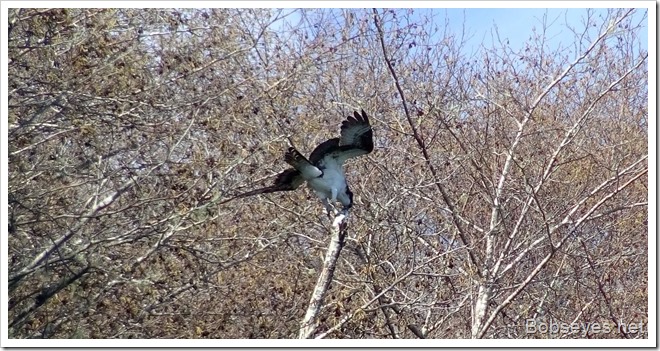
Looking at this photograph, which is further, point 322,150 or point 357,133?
point 322,150

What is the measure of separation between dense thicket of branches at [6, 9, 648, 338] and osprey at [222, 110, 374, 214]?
0.95 ft

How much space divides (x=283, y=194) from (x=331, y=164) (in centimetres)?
179

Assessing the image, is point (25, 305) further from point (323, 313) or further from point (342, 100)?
point (342, 100)

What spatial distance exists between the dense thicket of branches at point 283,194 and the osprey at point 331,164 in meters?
0.29

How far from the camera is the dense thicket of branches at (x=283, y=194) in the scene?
5.26 m

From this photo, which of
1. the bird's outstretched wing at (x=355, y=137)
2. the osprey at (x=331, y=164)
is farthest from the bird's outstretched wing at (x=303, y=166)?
the bird's outstretched wing at (x=355, y=137)

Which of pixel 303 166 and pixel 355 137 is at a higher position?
pixel 355 137

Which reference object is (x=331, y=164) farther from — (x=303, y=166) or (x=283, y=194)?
(x=283, y=194)

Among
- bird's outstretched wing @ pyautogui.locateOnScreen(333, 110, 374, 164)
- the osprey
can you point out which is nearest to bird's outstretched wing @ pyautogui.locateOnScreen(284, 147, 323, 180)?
the osprey

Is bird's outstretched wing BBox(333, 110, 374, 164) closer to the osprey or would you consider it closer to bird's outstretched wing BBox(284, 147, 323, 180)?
the osprey

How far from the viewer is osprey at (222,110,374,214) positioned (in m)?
4.89

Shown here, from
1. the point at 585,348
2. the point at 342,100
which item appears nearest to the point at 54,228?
the point at 342,100

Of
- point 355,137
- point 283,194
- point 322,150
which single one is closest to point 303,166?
point 322,150

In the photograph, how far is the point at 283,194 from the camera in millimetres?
6801
